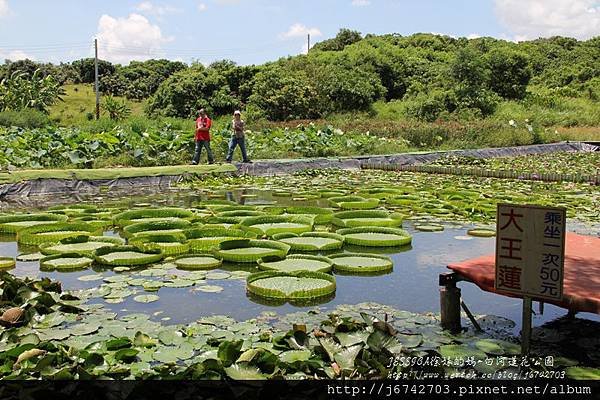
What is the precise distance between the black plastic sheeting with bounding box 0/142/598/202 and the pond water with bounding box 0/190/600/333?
3953mm

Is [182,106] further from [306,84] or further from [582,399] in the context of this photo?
[582,399]

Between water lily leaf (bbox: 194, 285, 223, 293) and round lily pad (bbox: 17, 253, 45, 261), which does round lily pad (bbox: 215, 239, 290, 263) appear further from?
round lily pad (bbox: 17, 253, 45, 261)

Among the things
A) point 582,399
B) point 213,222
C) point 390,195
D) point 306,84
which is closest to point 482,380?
point 582,399

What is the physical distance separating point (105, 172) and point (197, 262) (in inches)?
245

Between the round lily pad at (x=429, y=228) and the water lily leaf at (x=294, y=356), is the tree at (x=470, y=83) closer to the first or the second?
the round lily pad at (x=429, y=228)

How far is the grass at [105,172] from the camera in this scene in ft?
32.5

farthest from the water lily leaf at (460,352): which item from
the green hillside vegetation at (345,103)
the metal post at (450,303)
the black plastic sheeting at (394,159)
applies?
the green hillside vegetation at (345,103)

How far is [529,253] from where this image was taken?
2918 mm

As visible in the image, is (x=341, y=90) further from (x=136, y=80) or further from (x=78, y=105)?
(x=136, y=80)

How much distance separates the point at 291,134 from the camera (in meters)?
17.6

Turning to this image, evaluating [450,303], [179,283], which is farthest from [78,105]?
[450,303]

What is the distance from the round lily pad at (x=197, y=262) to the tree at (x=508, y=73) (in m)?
27.6

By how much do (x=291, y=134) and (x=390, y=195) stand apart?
8540 mm

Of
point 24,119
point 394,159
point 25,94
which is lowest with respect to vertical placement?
point 394,159
